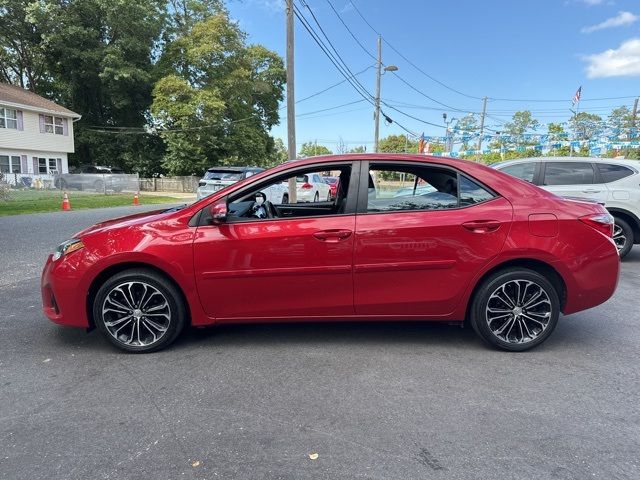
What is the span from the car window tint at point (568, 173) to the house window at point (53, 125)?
3433 cm

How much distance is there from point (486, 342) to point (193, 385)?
2.43 metres

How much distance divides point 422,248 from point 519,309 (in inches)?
38.4

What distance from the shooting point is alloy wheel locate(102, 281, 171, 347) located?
360 cm

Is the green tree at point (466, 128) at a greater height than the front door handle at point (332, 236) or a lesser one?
greater

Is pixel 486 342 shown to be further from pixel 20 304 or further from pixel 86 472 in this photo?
pixel 20 304

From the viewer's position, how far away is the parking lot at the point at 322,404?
231 cm

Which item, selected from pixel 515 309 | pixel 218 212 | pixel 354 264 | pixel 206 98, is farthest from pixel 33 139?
pixel 515 309

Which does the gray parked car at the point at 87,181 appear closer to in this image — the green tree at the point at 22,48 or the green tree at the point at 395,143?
the green tree at the point at 22,48

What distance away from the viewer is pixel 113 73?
32.9 metres

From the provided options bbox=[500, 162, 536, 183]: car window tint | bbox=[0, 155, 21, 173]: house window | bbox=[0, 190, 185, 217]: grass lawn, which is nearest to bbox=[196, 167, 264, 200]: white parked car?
bbox=[0, 190, 185, 217]: grass lawn

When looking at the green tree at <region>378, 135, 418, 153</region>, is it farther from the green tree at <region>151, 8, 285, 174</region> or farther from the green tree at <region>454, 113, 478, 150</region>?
the green tree at <region>151, 8, 285, 174</region>

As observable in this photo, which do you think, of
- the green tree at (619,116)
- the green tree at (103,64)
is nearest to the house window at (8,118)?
the green tree at (103,64)

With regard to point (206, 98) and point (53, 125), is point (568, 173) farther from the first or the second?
point (53, 125)

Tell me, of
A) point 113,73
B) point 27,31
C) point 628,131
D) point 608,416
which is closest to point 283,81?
point 113,73
